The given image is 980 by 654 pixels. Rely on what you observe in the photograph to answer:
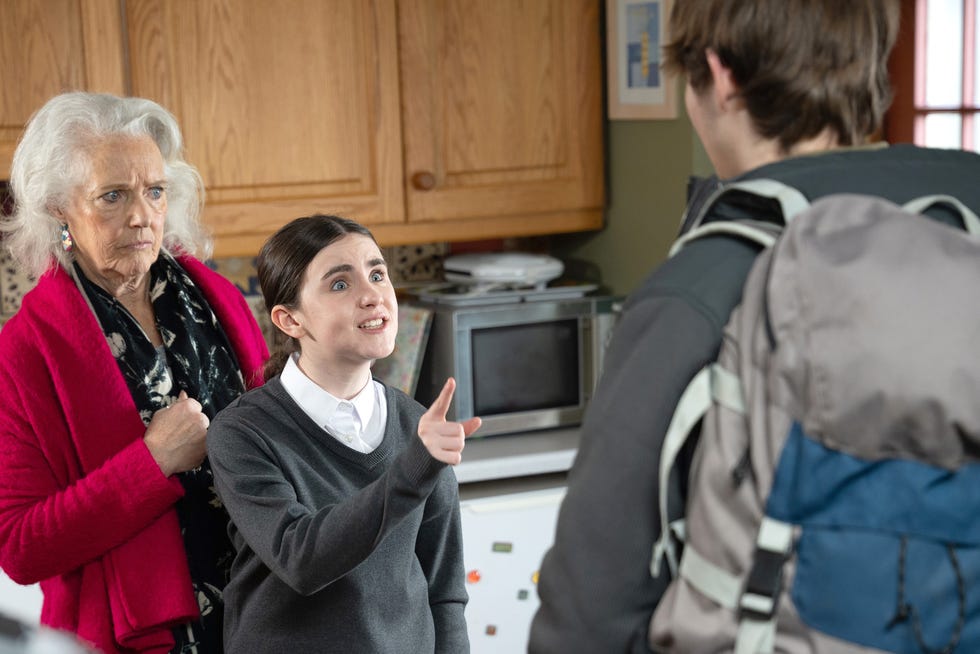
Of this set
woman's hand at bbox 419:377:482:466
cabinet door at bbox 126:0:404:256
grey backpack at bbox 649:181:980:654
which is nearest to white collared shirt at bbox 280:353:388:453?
woman's hand at bbox 419:377:482:466

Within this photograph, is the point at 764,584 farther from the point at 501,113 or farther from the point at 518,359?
the point at 501,113

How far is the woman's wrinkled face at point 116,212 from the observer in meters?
1.55

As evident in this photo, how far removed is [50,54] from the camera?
2512 millimetres

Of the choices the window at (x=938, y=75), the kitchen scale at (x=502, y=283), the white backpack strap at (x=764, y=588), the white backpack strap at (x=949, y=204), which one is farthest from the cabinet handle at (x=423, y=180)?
the white backpack strap at (x=764, y=588)

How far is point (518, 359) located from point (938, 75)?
1.15 metres

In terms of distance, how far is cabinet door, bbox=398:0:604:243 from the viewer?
2.87 meters

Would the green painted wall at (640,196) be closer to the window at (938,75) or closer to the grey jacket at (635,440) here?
the window at (938,75)

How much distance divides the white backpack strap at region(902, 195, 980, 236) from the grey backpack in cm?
Result: 7

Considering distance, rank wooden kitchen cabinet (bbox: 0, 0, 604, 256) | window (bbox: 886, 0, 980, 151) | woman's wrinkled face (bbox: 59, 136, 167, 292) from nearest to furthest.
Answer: woman's wrinkled face (bbox: 59, 136, 167, 292) → window (bbox: 886, 0, 980, 151) → wooden kitchen cabinet (bbox: 0, 0, 604, 256)

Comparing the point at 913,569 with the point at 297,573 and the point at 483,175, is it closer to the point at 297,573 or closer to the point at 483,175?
the point at 297,573

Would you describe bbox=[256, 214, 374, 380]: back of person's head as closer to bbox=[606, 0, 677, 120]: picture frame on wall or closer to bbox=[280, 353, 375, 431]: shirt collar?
bbox=[280, 353, 375, 431]: shirt collar

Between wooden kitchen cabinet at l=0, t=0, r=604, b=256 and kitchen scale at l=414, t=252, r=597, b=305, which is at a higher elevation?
wooden kitchen cabinet at l=0, t=0, r=604, b=256

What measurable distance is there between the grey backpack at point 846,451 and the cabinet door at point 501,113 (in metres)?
2.13

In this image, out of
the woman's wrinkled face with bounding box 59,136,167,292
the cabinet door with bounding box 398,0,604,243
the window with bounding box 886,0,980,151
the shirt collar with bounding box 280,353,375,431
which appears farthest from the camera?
the cabinet door with bounding box 398,0,604,243
